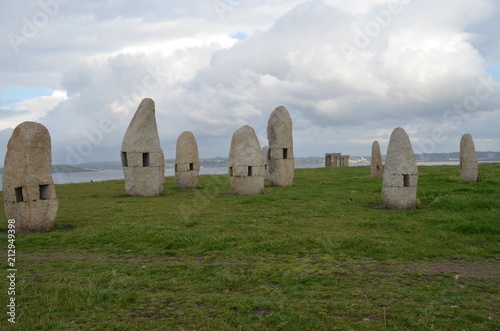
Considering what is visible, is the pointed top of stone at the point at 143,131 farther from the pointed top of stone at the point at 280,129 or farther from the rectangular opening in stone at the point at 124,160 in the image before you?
the pointed top of stone at the point at 280,129

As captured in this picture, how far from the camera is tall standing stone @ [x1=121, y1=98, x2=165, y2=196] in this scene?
80.0 feet

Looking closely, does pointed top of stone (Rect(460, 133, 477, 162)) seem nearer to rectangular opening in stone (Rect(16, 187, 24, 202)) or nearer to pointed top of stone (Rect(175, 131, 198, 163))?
pointed top of stone (Rect(175, 131, 198, 163))

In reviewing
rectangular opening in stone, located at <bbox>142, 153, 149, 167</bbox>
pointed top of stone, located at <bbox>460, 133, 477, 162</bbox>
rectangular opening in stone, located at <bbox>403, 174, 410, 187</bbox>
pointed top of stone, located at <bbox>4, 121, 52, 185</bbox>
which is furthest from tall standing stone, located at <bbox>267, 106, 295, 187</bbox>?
pointed top of stone, located at <bbox>4, 121, 52, 185</bbox>

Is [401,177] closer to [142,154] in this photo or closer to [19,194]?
[142,154]

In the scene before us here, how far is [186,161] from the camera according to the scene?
29016mm

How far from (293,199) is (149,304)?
14453 mm

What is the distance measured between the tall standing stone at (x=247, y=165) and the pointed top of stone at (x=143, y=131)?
17.3ft

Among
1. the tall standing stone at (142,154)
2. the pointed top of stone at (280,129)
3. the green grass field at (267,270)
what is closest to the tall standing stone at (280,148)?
the pointed top of stone at (280,129)

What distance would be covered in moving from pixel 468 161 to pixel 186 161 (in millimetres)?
Result: 19271

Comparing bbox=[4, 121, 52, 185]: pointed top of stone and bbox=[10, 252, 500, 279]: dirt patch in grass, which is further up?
bbox=[4, 121, 52, 185]: pointed top of stone

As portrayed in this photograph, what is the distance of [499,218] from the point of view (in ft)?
45.4

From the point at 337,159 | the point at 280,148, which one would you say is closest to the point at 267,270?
the point at 280,148

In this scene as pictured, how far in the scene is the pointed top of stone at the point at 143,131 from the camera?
2439 cm

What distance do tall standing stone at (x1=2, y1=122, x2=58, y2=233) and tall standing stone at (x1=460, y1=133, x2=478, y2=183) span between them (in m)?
24.6
